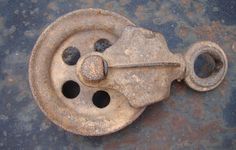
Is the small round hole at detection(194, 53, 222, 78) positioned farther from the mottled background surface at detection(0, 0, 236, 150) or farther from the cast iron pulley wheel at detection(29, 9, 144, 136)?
the cast iron pulley wheel at detection(29, 9, 144, 136)

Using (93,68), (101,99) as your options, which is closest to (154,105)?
(101,99)

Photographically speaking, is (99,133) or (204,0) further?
(204,0)

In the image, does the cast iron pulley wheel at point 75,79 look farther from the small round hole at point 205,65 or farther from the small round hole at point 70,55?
the small round hole at point 205,65

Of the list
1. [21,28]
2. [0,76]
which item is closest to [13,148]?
[0,76]

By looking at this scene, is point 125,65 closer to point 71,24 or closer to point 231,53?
point 71,24

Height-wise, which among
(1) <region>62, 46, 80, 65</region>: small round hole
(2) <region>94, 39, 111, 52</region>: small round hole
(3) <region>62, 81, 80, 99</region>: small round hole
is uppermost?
(2) <region>94, 39, 111, 52</region>: small round hole

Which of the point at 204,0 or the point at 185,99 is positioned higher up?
the point at 204,0

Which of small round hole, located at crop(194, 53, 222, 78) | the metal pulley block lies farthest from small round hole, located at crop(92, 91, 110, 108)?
small round hole, located at crop(194, 53, 222, 78)

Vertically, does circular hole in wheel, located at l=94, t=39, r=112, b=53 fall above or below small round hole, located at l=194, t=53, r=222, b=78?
below
